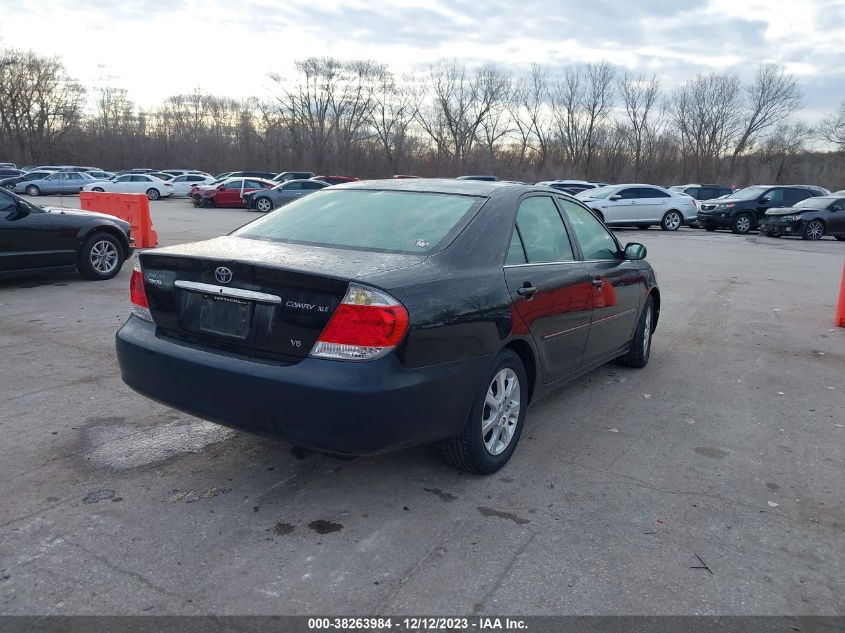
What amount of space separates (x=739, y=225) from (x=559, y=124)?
41.9 metres

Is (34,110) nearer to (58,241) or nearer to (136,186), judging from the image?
(136,186)

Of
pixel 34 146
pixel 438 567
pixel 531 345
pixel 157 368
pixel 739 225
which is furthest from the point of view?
pixel 34 146

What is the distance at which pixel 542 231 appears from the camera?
464cm

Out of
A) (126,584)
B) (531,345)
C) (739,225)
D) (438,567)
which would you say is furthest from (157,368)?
(739,225)

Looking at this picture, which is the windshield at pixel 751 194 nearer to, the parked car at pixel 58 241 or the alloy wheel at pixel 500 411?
the parked car at pixel 58 241

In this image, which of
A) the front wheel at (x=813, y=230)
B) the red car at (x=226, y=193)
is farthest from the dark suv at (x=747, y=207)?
the red car at (x=226, y=193)

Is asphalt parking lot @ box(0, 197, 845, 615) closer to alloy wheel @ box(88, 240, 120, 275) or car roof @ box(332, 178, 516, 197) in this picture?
car roof @ box(332, 178, 516, 197)

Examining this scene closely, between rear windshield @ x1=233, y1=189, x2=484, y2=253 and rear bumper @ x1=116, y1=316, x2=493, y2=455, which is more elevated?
rear windshield @ x1=233, y1=189, x2=484, y2=253

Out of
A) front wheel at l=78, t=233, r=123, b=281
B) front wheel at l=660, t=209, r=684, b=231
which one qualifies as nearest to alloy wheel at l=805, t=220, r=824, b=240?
front wheel at l=660, t=209, r=684, b=231

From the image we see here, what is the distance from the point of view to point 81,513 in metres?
3.35

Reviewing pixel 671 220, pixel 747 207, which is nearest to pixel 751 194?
pixel 747 207

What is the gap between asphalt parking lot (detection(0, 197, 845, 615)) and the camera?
9.29ft

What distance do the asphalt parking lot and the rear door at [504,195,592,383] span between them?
0.59 m

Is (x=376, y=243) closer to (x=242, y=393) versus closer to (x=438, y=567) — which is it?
(x=242, y=393)
